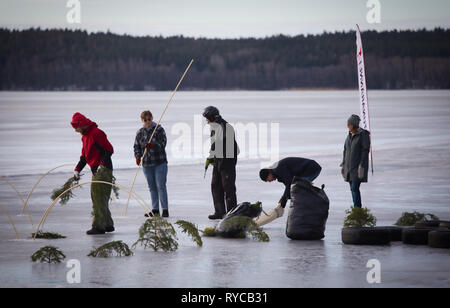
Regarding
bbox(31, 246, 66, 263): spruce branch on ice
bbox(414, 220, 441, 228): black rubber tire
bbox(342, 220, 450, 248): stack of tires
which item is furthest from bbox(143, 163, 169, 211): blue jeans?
bbox(414, 220, 441, 228): black rubber tire

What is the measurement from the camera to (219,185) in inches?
541

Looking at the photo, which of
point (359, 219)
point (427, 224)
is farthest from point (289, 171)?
point (427, 224)

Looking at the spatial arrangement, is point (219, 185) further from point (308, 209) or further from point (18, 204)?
point (18, 204)

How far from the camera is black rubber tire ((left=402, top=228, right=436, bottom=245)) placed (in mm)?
11000

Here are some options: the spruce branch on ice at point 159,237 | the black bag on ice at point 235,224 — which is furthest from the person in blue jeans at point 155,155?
the spruce branch on ice at point 159,237

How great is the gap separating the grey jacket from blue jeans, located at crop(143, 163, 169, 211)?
2809 mm

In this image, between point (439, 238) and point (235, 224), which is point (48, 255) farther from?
point (439, 238)

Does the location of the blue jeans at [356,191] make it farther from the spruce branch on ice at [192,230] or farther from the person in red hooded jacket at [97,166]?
the person in red hooded jacket at [97,166]

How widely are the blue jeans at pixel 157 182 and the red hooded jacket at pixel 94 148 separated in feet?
5.04

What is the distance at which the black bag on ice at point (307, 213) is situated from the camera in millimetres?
11500

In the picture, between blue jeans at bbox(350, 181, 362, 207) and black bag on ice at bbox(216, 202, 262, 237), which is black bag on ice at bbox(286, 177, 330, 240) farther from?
blue jeans at bbox(350, 181, 362, 207)
